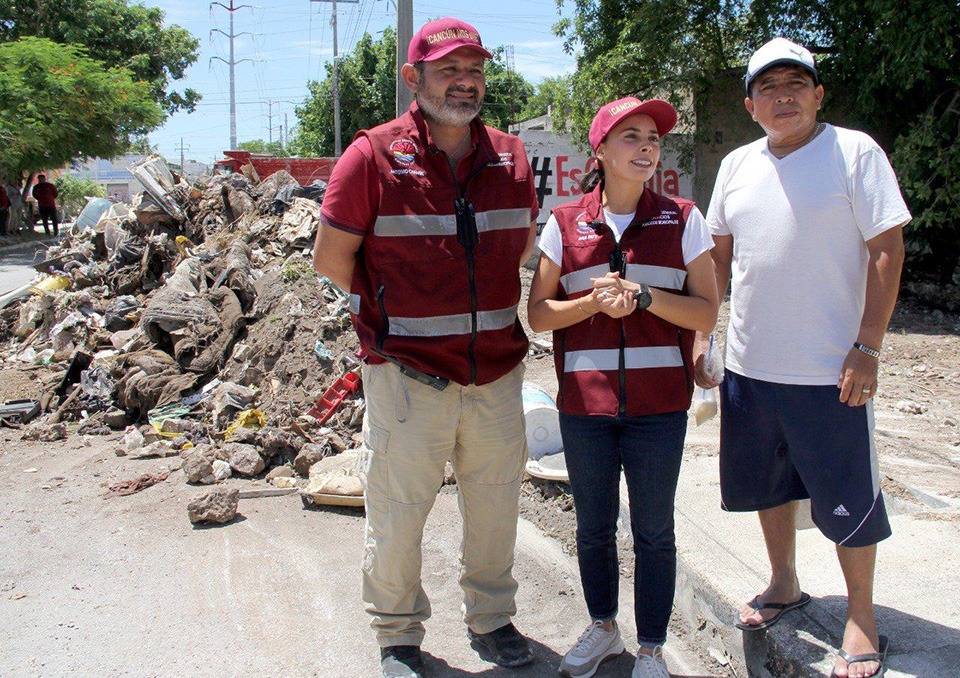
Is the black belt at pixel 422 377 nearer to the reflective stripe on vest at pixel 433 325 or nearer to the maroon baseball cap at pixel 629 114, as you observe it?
the reflective stripe on vest at pixel 433 325

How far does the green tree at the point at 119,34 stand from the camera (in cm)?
2564

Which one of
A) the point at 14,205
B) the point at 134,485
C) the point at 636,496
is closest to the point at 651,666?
Answer: the point at 636,496

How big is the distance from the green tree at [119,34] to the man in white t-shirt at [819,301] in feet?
86.3

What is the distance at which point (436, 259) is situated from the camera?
279 cm

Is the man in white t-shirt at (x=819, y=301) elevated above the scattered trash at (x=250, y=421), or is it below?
above

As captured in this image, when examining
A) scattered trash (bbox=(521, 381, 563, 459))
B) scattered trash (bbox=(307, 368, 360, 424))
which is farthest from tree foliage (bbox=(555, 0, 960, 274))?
scattered trash (bbox=(307, 368, 360, 424))

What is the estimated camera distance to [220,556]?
4238 millimetres

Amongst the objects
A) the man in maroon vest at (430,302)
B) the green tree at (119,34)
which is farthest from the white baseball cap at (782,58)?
the green tree at (119,34)

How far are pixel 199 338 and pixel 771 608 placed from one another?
250 inches

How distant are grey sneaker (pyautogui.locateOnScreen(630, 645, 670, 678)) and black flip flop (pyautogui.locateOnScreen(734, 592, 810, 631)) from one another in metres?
0.35

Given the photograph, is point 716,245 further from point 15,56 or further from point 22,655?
point 15,56

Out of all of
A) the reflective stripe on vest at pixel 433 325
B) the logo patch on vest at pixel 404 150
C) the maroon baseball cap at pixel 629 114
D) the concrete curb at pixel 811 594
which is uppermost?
the maroon baseball cap at pixel 629 114

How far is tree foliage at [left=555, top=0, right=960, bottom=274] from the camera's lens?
30.9 feet

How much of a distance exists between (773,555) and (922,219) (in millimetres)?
7916
